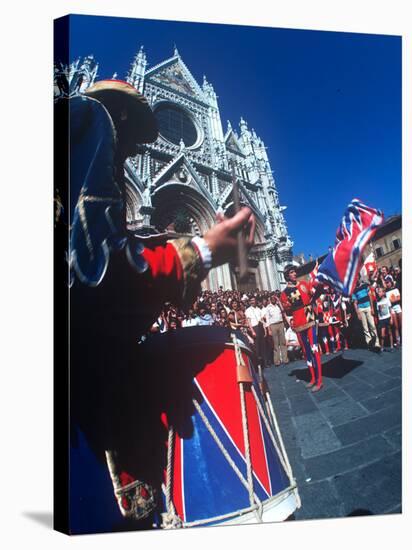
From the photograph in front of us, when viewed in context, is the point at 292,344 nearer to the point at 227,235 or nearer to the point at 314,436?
the point at 314,436

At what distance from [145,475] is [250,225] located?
10.0 ft

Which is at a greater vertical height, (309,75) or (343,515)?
(309,75)

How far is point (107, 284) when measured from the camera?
527cm

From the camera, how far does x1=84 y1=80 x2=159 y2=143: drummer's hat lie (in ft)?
17.6

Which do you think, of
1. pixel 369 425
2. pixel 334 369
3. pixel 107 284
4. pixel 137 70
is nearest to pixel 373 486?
pixel 369 425

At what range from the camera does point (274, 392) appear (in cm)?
601

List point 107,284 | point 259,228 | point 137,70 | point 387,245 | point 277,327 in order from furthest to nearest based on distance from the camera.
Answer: point 387,245 < point 259,228 < point 277,327 < point 137,70 < point 107,284

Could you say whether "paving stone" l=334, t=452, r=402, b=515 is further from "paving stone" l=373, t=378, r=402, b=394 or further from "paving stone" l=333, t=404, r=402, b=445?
"paving stone" l=373, t=378, r=402, b=394

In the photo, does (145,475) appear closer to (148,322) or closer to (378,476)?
(148,322)

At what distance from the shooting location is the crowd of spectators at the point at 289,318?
5.78 metres

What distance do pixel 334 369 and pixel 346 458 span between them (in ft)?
3.40

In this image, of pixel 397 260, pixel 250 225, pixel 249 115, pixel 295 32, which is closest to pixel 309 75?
pixel 295 32

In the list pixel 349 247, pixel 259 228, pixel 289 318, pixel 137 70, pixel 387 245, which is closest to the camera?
pixel 137 70

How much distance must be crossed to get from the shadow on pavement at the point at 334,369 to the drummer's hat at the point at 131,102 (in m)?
3.28
